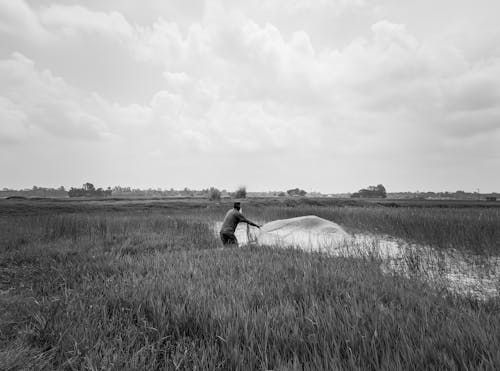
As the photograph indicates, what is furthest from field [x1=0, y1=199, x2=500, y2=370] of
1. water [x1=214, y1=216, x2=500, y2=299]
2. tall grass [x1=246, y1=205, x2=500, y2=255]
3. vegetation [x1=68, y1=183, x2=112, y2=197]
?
vegetation [x1=68, y1=183, x2=112, y2=197]

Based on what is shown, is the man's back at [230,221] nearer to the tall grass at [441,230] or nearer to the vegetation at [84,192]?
the tall grass at [441,230]

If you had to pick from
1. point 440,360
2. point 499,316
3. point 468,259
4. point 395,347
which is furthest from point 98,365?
point 468,259

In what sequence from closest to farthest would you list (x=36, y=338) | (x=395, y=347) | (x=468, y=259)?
(x=395, y=347), (x=36, y=338), (x=468, y=259)

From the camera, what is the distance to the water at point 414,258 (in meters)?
4.64

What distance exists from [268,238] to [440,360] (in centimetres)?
812

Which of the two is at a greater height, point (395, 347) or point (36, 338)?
point (395, 347)

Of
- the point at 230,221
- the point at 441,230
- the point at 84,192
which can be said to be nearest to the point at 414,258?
the point at 441,230

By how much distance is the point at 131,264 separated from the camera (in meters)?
5.09

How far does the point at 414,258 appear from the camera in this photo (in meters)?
6.03

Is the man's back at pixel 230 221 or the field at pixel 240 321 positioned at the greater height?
the man's back at pixel 230 221

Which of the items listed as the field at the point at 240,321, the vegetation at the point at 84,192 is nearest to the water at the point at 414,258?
the field at the point at 240,321

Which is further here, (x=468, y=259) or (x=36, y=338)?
(x=468, y=259)

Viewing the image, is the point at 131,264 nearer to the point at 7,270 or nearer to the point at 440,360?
the point at 7,270

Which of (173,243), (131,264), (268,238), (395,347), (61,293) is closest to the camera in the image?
(395,347)
